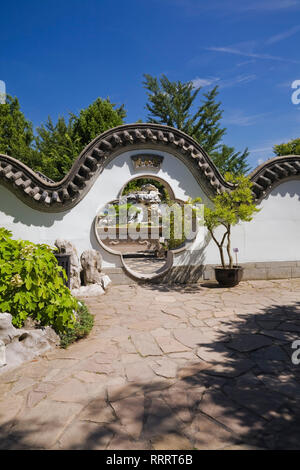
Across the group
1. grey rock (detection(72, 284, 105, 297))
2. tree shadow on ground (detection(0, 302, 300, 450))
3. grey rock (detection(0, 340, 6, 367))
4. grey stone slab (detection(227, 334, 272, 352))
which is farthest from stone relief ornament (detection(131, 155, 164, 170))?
grey rock (detection(0, 340, 6, 367))

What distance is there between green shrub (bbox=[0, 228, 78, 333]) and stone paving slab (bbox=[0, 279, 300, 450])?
0.55 metres

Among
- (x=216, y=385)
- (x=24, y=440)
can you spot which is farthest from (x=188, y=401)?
(x=24, y=440)

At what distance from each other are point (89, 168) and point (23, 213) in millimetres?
2200

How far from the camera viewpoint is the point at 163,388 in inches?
111

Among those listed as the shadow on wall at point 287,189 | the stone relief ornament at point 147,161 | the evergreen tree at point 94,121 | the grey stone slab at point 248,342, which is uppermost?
the evergreen tree at point 94,121

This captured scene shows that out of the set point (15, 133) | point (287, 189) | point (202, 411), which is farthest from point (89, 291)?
point (15, 133)

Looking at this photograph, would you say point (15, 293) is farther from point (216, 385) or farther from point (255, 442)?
point (255, 442)

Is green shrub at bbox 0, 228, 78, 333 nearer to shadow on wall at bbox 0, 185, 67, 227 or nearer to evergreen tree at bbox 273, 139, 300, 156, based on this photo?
shadow on wall at bbox 0, 185, 67, 227

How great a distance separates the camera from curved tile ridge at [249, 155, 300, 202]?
27.6 feet

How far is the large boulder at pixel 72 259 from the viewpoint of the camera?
6711mm

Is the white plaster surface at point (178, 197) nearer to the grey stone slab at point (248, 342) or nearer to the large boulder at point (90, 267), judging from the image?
the large boulder at point (90, 267)

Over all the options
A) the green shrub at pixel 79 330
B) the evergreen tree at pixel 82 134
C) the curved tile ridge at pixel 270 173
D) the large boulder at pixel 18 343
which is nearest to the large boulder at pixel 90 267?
the green shrub at pixel 79 330

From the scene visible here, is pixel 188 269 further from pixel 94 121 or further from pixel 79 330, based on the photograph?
pixel 94 121

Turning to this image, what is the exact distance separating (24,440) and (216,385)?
Result: 1.85m
